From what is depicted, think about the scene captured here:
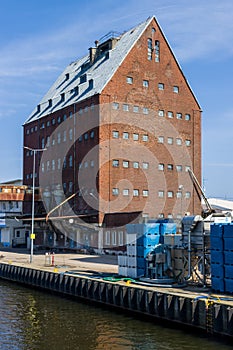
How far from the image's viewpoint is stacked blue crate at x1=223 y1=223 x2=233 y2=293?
26375mm

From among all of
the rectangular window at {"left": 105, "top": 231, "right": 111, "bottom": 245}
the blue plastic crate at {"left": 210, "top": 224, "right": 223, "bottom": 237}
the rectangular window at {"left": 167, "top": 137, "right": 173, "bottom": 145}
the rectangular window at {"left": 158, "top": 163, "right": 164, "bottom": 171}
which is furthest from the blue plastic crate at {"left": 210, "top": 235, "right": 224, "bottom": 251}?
the rectangular window at {"left": 167, "top": 137, "right": 173, "bottom": 145}

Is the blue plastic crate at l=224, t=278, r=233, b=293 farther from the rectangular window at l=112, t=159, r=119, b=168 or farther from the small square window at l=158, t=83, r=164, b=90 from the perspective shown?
the small square window at l=158, t=83, r=164, b=90

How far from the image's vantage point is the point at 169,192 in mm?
67688

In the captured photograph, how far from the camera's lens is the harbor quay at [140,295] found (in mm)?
23000

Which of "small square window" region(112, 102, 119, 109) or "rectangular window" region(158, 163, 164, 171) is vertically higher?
"small square window" region(112, 102, 119, 109)

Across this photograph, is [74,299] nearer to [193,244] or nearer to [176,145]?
[193,244]

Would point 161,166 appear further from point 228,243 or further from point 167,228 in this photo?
point 228,243

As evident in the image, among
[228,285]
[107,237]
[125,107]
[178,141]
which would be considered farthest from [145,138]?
[228,285]

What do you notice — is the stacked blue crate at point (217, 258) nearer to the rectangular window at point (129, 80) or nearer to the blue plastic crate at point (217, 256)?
the blue plastic crate at point (217, 256)

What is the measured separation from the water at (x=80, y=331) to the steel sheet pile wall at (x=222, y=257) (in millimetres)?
4173

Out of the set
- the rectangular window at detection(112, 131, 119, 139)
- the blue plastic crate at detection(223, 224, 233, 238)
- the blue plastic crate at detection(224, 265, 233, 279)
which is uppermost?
the rectangular window at detection(112, 131, 119, 139)

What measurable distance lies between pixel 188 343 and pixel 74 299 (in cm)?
1316

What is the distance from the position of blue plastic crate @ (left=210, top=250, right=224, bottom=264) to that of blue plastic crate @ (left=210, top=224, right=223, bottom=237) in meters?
0.92

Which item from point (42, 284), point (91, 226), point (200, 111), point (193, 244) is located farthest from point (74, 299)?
point (200, 111)
